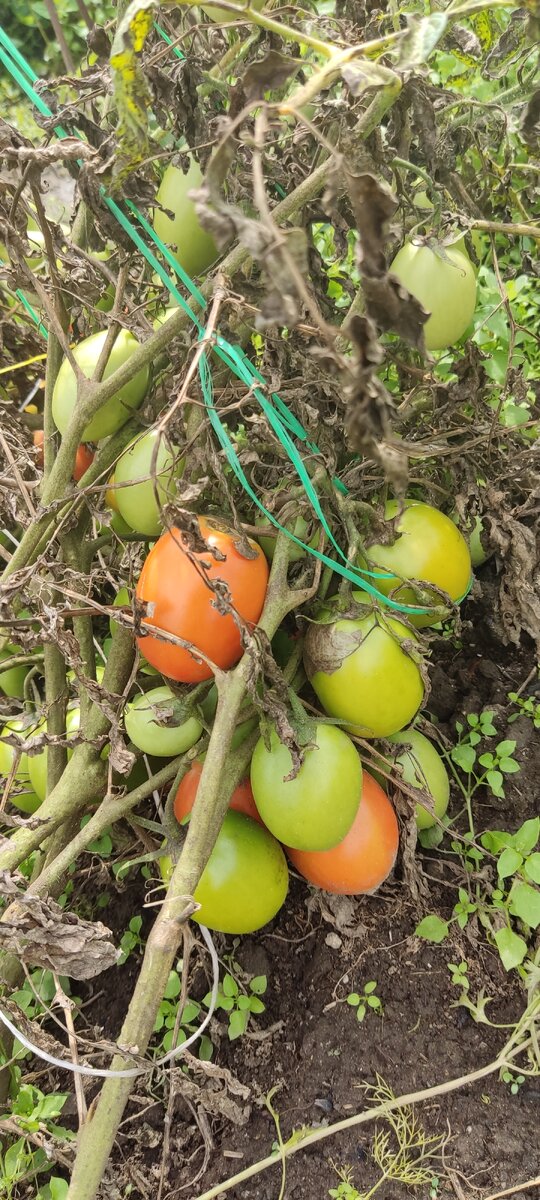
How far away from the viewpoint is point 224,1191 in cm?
114

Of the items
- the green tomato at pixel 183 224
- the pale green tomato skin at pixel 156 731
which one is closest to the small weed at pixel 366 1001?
the pale green tomato skin at pixel 156 731

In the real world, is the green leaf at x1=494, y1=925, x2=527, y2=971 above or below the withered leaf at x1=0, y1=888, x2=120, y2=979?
below

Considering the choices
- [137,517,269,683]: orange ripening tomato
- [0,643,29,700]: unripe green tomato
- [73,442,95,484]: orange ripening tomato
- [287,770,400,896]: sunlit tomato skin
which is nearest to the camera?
[137,517,269,683]: orange ripening tomato

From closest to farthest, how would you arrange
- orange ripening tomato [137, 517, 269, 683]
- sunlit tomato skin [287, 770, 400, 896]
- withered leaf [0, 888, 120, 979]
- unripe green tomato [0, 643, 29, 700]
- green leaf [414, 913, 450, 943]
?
withered leaf [0, 888, 120, 979] < orange ripening tomato [137, 517, 269, 683] < sunlit tomato skin [287, 770, 400, 896] < green leaf [414, 913, 450, 943] < unripe green tomato [0, 643, 29, 700]

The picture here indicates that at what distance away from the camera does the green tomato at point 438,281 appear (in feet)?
3.67

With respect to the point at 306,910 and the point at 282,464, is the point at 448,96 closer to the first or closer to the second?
the point at 282,464

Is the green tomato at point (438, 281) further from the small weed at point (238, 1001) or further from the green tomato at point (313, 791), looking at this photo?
the small weed at point (238, 1001)

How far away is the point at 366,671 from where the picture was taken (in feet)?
3.75

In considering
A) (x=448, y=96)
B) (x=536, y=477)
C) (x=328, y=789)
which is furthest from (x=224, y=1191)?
(x=448, y=96)

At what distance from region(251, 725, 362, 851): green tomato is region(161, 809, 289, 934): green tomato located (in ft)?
0.30

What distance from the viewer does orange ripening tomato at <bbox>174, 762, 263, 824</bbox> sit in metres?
1.22

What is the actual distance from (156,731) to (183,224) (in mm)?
728

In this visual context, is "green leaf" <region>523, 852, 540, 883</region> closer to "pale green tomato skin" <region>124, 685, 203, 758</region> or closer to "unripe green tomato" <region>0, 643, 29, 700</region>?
"pale green tomato skin" <region>124, 685, 203, 758</region>

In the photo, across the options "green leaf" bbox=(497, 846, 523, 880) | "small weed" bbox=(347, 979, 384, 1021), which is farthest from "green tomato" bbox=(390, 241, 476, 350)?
"small weed" bbox=(347, 979, 384, 1021)
